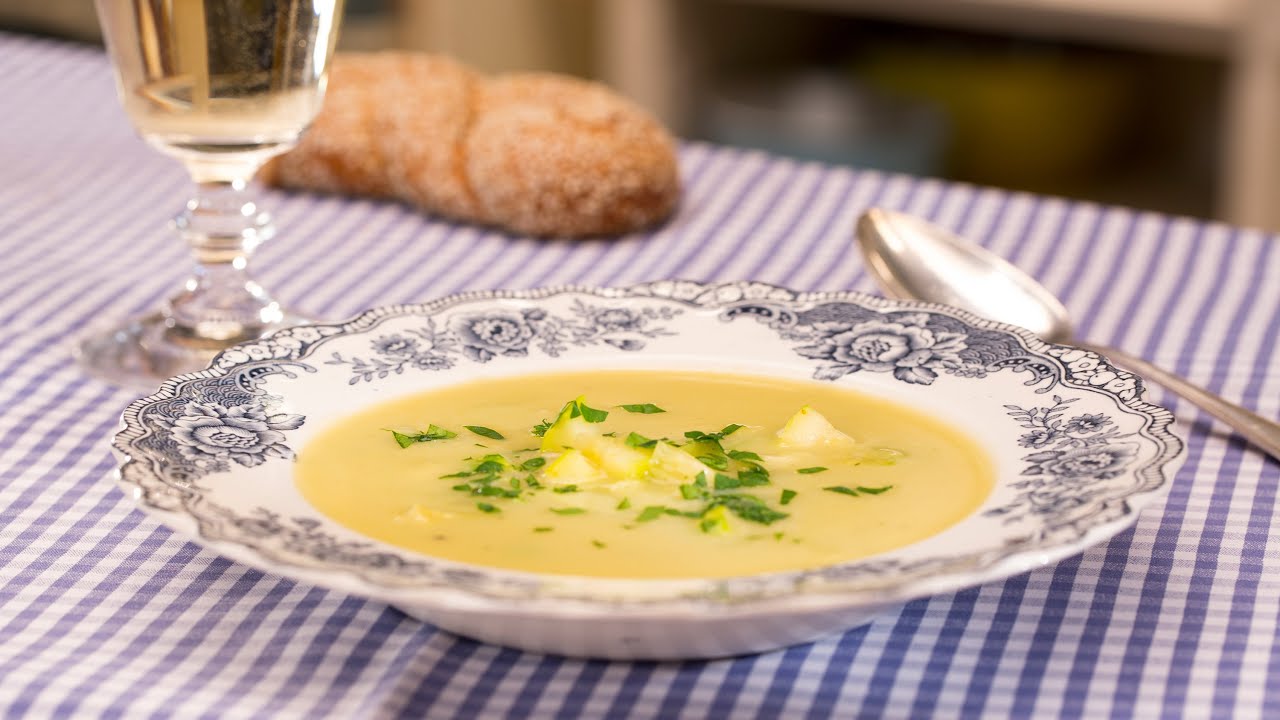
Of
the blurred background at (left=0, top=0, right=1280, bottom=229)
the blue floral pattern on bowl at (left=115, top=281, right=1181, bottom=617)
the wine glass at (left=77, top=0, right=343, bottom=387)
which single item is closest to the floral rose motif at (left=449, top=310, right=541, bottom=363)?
the blue floral pattern on bowl at (left=115, top=281, right=1181, bottom=617)

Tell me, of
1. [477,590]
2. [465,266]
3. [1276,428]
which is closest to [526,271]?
[465,266]

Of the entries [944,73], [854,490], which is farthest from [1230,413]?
[944,73]

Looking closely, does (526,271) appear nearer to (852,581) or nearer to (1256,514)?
(1256,514)

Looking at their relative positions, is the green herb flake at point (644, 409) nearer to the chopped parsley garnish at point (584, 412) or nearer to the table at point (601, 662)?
the chopped parsley garnish at point (584, 412)

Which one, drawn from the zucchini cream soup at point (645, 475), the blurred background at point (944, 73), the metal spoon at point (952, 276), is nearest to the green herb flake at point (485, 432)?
the zucchini cream soup at point (645, 475)

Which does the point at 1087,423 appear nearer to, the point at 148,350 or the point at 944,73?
the point at 148,350

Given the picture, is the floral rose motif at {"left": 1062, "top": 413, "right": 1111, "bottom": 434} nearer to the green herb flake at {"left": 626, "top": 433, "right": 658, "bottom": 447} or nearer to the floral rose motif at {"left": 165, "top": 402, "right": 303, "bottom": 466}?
the green herb flake at {"left": 626, "top": 433, "right": 658, "bottom": 447}
